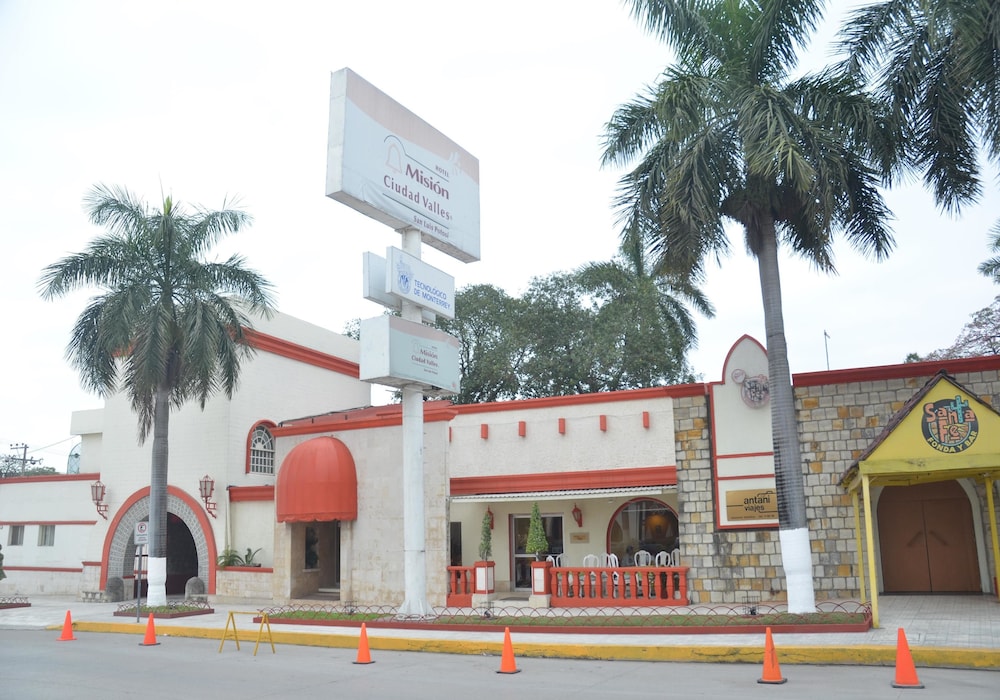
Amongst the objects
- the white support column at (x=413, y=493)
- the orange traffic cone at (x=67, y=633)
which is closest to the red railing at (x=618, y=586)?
the white support column at (x=413, y=493)

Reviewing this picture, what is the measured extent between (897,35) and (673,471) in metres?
9.99

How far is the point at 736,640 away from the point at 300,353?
765 inches

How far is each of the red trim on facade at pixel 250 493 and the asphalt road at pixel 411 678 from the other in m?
9.44

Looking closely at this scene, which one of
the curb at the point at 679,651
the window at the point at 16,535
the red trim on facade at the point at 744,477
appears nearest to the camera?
the curb at the point at 679,651

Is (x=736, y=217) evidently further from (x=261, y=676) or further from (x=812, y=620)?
(x=261, y=676)

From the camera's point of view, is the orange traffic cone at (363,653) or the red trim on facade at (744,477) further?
the red trim on facade at (744,477)

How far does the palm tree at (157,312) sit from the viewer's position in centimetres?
2222

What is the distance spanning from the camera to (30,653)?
52.9 ft

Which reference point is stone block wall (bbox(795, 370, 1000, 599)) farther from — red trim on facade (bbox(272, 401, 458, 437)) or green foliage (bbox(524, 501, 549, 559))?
red trim on facade (bbox(272, 401, 458, 437))

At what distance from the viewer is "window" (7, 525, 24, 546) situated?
31.4 m

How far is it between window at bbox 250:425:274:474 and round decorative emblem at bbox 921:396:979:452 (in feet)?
65.7

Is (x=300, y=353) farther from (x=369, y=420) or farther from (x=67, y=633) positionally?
(x=67, y=633)

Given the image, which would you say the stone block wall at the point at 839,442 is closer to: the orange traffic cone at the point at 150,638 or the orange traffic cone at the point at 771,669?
the orange traffic cone at the point at 771,669

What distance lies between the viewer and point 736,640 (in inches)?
543
